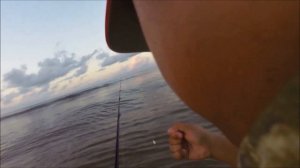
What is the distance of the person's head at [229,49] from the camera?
816 mm

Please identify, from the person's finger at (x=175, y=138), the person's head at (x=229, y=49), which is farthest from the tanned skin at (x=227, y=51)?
the person's finger at (x=175, y=138)

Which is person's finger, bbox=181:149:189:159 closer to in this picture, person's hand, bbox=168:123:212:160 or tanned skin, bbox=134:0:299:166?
person's hand, bbox=168:123:212:160

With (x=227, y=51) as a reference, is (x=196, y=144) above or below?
below

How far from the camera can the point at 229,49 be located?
87 cm

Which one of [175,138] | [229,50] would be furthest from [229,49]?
[175,138]

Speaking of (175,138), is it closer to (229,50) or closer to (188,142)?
(188,142)

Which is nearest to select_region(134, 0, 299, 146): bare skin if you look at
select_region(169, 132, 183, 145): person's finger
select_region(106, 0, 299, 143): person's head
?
select_region(106, 0, 299, 143): person's head

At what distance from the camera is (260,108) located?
880 millimetres

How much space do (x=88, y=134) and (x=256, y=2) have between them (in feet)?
52.7

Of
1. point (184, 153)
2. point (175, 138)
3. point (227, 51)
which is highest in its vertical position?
point (227, 51)

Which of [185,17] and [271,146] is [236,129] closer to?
[271,146]

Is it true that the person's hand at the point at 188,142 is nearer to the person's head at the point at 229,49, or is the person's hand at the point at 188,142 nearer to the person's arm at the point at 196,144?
the person's arm at the point at 196,144

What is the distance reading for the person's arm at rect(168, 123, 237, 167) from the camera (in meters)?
1.92

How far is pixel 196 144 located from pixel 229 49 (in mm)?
1178
